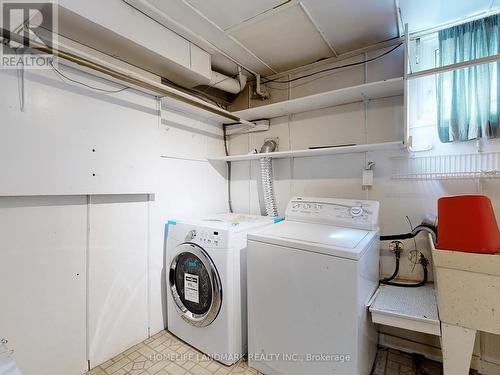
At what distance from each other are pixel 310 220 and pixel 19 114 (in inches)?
76.7

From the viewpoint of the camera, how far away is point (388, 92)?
188cm

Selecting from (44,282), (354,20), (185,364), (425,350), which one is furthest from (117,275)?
(354,20)

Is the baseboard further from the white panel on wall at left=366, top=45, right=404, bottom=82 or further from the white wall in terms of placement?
the white panel on wall at left=366, top=45, right=404, bottom=82

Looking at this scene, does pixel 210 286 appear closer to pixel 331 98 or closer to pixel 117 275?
pixel 117 275

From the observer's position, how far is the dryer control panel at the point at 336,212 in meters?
1.77

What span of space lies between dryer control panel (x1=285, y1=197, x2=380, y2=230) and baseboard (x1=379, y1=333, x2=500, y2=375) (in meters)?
0.92

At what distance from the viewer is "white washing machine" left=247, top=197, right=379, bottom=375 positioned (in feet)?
4.33

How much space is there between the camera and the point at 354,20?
1707 millimetres

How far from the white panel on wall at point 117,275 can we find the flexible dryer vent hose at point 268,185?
1.08 metres

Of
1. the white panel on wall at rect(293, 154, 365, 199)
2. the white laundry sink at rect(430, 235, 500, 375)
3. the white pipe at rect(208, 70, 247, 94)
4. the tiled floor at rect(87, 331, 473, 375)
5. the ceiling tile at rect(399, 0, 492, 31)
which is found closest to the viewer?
the white laundry sink at rect(430, 235, 500, 375)

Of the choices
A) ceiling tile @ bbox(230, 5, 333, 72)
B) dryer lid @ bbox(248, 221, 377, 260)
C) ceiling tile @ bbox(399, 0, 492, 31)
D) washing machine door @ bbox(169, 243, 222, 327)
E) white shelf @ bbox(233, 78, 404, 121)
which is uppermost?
ceiling tile @ bbox(230, 5, 333, 72)

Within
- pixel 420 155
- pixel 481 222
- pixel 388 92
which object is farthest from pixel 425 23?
pixel 481 222

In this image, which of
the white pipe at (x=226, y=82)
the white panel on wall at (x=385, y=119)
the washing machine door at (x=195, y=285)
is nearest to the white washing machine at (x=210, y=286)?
the washing machine door at (x=195, y=285)

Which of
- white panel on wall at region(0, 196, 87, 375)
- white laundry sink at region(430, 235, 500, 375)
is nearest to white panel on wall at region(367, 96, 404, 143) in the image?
white laundry sink at region(430, 235, 500, 375)
